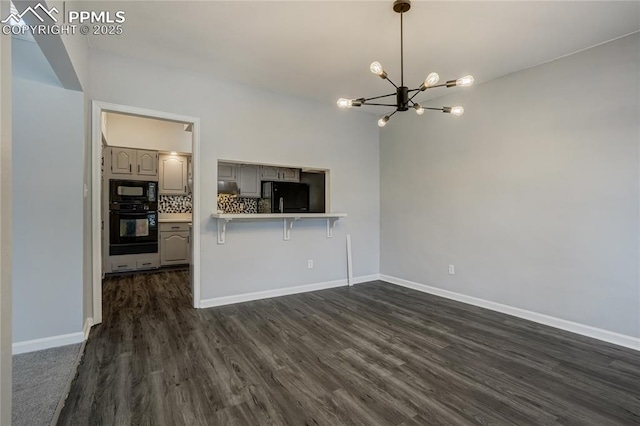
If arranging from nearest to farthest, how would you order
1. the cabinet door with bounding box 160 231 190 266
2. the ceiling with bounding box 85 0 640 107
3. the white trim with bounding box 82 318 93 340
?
the ceiling with bounding box 85 0 640 107 → the white trim with bounding box 82 318 93 340 → the cabinet door with bounding box 160 231 190 266

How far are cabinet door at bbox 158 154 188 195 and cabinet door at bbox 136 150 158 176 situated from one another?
0.67 feet

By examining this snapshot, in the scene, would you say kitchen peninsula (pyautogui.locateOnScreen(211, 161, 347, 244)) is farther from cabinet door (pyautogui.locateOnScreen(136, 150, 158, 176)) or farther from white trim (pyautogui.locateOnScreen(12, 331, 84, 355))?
white trim (pyautogui.locateOnScreen(12, 331, 84, 355))

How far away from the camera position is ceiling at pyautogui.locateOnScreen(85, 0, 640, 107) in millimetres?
2375

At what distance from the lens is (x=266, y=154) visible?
406 cm

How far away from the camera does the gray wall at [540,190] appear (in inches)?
108

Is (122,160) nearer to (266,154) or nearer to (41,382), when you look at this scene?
(266,154)

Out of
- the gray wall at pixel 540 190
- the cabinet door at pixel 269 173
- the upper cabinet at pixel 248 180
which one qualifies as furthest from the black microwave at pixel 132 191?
the gray wall at pixel 540 190

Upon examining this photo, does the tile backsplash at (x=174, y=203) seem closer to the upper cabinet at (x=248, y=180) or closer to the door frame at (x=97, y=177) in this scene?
the upper cabinet at (x=248, y=180)

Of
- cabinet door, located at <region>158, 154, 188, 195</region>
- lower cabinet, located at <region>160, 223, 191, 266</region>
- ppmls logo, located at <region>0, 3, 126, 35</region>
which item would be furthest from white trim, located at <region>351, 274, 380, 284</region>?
ppmls logo, located at <region>0, 3, 126, 35</region>

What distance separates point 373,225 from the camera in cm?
507

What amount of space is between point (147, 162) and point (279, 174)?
7.89 ft

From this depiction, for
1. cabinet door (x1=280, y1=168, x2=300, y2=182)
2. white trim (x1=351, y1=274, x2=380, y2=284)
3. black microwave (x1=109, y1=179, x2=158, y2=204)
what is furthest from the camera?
cabinet door (x1=280, y1=168, x2=300, y2=182)

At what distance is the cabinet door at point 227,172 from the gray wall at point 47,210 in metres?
3.11

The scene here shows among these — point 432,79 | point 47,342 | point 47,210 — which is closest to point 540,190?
point 432,79
